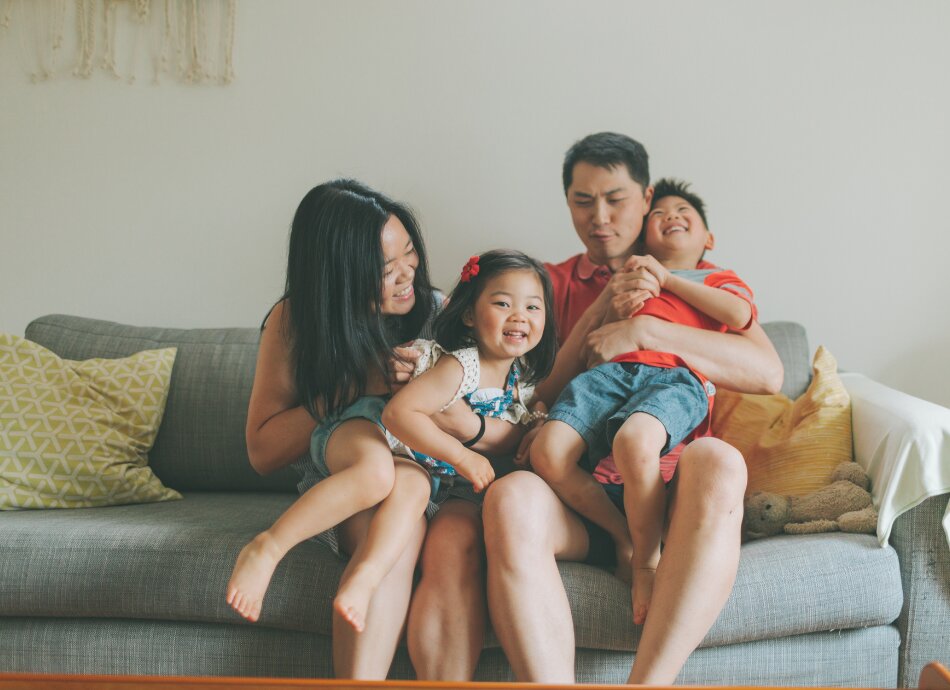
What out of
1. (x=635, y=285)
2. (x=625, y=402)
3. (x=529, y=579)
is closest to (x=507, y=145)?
(x=635, y=285)

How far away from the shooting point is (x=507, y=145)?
234 cm

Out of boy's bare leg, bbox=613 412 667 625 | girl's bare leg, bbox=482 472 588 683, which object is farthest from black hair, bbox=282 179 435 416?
boy's bare leg, bbox=613 412 667 625

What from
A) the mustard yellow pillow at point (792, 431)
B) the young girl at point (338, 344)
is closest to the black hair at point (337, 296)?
the young girl at point (338, 344)

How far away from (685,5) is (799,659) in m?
1.70

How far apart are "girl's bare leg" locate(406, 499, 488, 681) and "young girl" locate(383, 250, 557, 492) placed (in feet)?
0.37

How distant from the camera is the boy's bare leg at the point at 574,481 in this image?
148 cm

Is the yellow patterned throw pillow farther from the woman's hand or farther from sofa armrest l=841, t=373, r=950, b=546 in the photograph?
sofa armrest l=841, t=373, r=950, b=546

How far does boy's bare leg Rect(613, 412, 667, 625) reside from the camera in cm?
141

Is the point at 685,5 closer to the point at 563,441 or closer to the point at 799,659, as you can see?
the point at 563,441

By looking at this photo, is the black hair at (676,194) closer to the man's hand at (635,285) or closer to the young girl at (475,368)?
the man's hand at (635,285)

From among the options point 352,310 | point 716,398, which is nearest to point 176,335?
point 352,310

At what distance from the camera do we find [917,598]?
4.88ft

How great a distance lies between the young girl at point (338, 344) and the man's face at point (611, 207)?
18.5 inches

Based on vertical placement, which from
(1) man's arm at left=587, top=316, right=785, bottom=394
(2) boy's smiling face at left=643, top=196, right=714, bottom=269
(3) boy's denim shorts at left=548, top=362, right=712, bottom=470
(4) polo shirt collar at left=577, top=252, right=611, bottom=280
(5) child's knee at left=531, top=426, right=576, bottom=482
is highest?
(2) boy's smiling face at left=643, top=196, right=714, bottom=269
